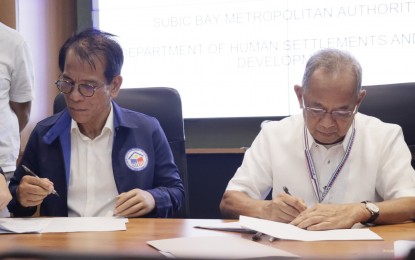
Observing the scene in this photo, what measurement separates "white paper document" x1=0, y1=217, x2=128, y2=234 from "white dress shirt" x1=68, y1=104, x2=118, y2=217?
0.60ft

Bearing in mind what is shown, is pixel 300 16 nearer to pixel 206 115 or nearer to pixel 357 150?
pixel 206 115

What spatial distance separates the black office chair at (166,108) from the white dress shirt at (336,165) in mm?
327

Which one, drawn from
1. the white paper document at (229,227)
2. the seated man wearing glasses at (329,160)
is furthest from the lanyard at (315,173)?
the white paper document at (229,227)

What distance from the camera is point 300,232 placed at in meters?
1.58

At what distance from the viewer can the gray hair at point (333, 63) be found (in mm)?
1896

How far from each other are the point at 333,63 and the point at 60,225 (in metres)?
1.00

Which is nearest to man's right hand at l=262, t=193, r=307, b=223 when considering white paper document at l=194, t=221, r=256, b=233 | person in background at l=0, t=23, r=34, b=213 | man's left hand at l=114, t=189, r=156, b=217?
white paper document at l=194, t=221, r=256, b=233

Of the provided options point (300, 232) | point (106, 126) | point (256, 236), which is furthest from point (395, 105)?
point (106, 126)

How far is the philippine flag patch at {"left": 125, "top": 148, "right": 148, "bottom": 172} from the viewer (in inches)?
82.1

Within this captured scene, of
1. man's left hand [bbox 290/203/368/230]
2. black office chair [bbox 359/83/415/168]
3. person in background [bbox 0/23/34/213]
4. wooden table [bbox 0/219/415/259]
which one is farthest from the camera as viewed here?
person in background [bbox 0/23/34/213]

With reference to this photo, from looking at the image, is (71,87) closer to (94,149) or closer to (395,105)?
(94,149)

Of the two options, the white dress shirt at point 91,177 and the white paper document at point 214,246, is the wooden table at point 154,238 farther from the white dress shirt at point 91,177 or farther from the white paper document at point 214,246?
the white dress shirt at point 91,177

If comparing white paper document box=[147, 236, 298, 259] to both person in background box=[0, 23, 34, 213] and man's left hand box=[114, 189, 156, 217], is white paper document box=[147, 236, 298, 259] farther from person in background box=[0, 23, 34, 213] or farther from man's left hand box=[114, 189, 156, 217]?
person in background box=[0, 23, 34, 213]

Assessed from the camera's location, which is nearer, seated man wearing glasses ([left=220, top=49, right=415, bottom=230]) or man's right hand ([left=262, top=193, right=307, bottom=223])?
man's right hand ([left=262, top=193, right=307, bottom=223])
